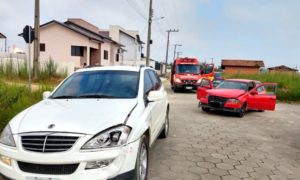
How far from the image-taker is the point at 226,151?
589cm

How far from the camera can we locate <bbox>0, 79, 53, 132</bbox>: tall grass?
19.0ft

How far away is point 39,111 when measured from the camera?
369cm

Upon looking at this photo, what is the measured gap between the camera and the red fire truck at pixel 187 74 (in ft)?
65.8

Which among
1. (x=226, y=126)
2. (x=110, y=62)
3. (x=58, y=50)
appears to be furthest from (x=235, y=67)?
(x=226, y=126)

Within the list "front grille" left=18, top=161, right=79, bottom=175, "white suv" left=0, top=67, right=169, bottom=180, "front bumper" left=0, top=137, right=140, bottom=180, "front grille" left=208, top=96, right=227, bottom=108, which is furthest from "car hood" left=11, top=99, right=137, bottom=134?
"front grille" left=208, top=96, right=227, bottom=108

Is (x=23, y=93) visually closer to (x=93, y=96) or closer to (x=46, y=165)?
(x=93, y=96)

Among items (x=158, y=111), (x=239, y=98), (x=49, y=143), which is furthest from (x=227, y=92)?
(x=49, y=143)

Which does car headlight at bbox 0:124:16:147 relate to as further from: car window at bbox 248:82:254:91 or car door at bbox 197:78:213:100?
car window at bbox 248:82:254:91

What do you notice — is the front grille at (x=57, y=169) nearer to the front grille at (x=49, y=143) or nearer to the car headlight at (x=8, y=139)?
the front grille at (x=49, y=143)

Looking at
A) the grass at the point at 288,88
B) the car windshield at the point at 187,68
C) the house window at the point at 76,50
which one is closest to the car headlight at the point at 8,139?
the grass at the point at 288,88

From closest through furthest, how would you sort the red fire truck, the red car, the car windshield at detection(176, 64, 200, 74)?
the red car < the red fire truck < the car windshield at detection(176, 64, 200, 74)

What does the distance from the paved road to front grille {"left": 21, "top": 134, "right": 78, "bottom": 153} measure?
182cm

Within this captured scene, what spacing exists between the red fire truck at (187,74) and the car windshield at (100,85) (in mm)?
15355

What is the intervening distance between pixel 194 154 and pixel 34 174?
11.3ft
